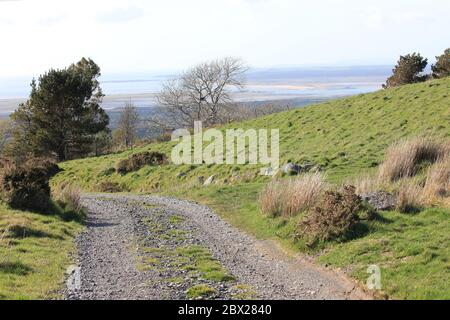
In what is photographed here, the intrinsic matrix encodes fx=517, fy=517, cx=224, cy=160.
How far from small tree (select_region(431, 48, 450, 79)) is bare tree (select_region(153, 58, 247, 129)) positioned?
26144mm

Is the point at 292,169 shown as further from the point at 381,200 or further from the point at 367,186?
the point at 381,200

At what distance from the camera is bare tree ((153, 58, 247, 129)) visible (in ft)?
232

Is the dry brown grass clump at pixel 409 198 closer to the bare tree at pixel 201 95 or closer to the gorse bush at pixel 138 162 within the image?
the gorse bush at pixel 138 162

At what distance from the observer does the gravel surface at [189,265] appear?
30.8ft

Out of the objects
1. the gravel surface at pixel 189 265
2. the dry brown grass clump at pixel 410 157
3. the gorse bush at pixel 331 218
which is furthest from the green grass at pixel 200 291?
the dry brown grass clump at pixel 410 157

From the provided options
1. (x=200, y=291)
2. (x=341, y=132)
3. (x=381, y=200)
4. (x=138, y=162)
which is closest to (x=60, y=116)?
(x=138, y=162)

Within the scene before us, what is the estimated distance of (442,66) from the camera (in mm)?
54094

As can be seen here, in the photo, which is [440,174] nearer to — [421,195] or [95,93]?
[421,195]

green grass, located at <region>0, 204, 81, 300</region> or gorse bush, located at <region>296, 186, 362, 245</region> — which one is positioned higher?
gorse bush, located at <region>296, 186, 362, 245</region>

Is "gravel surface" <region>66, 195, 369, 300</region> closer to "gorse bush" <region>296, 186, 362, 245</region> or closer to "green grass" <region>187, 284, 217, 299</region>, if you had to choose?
"green grass" <region>187, 284, 217, 299</region>

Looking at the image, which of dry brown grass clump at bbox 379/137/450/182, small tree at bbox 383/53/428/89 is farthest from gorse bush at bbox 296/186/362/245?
small tree at bbox 383/53/428/89
